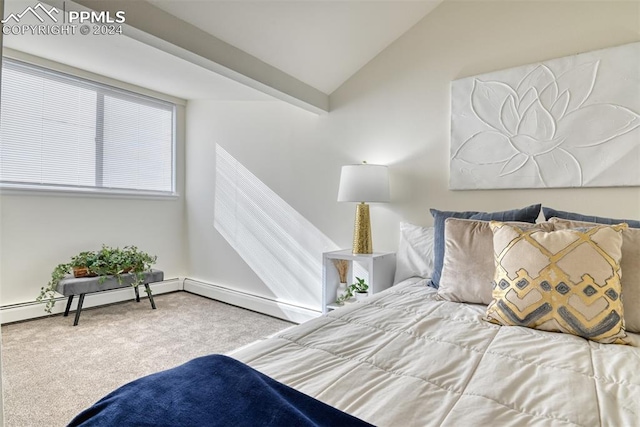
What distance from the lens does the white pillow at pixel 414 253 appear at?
2.23 m

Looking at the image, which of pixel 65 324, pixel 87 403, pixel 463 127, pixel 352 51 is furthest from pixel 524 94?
pixel 65 324

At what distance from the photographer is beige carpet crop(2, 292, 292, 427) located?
70.6 inches

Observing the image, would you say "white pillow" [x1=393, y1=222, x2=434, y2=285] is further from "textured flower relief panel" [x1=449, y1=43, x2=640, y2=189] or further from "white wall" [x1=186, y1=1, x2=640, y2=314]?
"textured flower relief panel" [x1=449, y1=43, x2=640, y2=189]

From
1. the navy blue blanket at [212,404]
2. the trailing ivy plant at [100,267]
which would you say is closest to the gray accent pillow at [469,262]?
the navy blue blanket at [212,404]

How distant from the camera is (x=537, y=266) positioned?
4.29 ft

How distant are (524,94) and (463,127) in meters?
0.39

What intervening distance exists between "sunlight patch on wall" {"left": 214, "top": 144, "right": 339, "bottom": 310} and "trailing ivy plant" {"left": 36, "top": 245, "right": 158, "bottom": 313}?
944mm

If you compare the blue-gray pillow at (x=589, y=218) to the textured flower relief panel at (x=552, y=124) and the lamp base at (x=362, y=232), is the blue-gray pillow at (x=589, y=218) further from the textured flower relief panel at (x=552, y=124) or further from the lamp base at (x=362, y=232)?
the lamp base at (x=362, y=232)

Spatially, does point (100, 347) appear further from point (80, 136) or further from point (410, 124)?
point (410, 124)

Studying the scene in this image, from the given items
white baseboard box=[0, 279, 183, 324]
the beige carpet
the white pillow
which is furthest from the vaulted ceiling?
white baseboard box=[0, 279, 183, 324]

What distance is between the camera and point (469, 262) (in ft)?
5.28

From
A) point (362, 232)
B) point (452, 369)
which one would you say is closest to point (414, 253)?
point (362, 232)

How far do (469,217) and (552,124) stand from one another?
751 millimetres

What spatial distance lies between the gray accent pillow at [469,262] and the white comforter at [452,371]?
22cm
